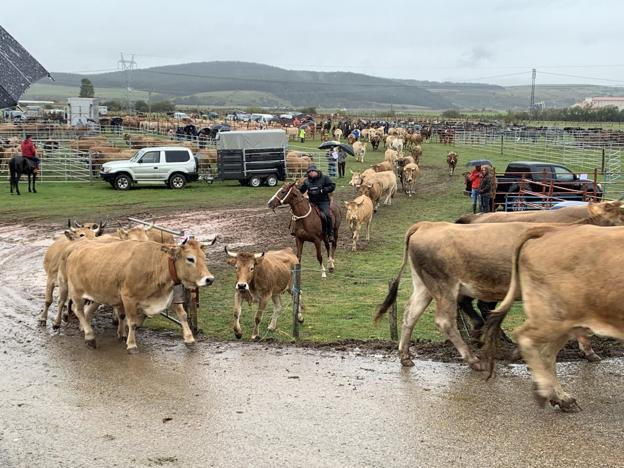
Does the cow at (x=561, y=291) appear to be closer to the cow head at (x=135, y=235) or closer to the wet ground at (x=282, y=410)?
the wet ground at (x=282, y=410)

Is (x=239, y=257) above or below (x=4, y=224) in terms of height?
above

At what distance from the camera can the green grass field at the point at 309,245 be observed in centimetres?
1045

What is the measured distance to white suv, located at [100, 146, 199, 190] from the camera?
2777cm

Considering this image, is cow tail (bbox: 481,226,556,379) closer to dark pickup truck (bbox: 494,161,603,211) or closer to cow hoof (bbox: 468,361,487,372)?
cow hoof (bbox: 468,361,487,372)

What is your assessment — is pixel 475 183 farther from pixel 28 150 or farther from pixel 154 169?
pixel 28 150

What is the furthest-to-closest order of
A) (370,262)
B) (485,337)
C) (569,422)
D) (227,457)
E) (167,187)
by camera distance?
(167,187)
(370,262)
(485,337)
(569,422)
(227,457)

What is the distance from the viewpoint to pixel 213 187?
29.1 m

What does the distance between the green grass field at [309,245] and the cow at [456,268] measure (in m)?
1.40

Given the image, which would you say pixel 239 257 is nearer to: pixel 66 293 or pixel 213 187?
pixel 66 293

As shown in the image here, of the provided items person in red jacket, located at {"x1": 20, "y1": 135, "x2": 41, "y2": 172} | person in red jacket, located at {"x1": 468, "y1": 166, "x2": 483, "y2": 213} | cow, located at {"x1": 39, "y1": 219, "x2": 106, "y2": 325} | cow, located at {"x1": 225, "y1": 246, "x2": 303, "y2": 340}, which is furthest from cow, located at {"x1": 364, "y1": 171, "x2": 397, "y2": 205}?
cow, located at {"x1": 39, "y1": 219, "x2": 106, "y2": 325}

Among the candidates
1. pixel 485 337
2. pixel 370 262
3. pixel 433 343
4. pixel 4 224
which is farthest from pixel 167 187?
pixel 485 337

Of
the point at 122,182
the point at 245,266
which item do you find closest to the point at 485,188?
the point at 245,266

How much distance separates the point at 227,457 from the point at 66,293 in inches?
206

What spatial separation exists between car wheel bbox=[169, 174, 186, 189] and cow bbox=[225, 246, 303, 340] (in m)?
18.1
